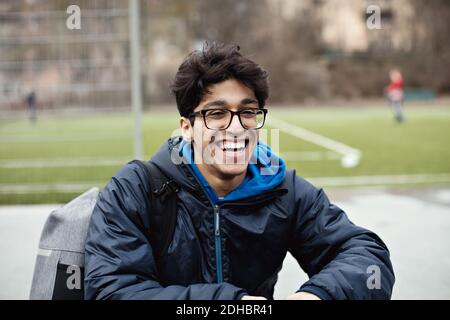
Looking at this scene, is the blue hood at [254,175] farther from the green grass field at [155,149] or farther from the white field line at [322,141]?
the white field line at [322,141]

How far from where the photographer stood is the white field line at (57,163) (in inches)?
418

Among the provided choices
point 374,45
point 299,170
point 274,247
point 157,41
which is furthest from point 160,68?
point 274,247

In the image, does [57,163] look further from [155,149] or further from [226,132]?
[226,132]

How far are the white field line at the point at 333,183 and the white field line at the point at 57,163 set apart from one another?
2.22m

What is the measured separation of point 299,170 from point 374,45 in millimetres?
31710

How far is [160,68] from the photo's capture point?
29.4 meters

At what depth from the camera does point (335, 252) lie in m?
2.20

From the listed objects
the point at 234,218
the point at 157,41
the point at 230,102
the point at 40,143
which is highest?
the point at 157,41

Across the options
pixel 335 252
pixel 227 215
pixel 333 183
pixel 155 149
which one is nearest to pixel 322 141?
pixel 155 149

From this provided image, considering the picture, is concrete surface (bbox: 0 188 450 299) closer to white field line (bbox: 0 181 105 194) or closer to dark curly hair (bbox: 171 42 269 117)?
white field line (bbox: 0 181 105 194)

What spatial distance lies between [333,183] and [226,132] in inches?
244

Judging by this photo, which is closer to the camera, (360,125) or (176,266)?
(176,266)

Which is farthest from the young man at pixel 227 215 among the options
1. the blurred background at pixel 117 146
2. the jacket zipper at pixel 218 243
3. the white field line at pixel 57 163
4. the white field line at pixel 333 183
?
the white field line at pixel 57 163
